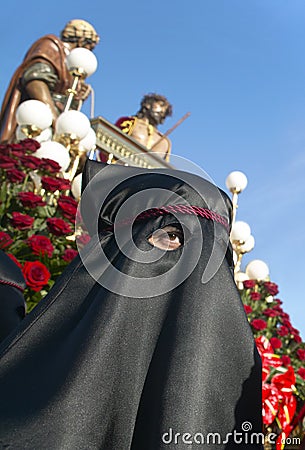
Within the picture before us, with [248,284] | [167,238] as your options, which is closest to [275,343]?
[248,284]

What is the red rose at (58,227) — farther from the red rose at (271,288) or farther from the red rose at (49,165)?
the red rose at (271,288)

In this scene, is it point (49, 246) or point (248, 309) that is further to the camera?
point (248, 309)

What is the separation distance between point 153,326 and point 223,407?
268mm

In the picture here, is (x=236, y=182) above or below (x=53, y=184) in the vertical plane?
above

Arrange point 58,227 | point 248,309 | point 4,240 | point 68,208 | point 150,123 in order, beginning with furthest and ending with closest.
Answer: point 150,123 < point 248,309 < point 68,208 < point 58,227 < point 4,240

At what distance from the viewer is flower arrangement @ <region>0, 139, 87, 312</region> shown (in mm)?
3164

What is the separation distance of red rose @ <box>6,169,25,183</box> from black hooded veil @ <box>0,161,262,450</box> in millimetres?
1819

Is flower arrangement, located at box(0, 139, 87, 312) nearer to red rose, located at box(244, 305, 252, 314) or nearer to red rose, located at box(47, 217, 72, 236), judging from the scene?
red rose, located at box(47, 217, 72, 236)

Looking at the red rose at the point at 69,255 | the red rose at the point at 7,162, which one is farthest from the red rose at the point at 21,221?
the red rose at the point at 7,162

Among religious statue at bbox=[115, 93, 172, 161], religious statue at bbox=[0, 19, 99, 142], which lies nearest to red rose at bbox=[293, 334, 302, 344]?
religious statue at bbox=[0, 19, 99, 142]

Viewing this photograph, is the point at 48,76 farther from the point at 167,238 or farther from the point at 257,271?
the point at 167,238

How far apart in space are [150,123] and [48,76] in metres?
2.78

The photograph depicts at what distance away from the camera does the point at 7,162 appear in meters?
3.93

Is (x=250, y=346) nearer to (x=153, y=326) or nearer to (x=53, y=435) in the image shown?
(x=153, y=326)
